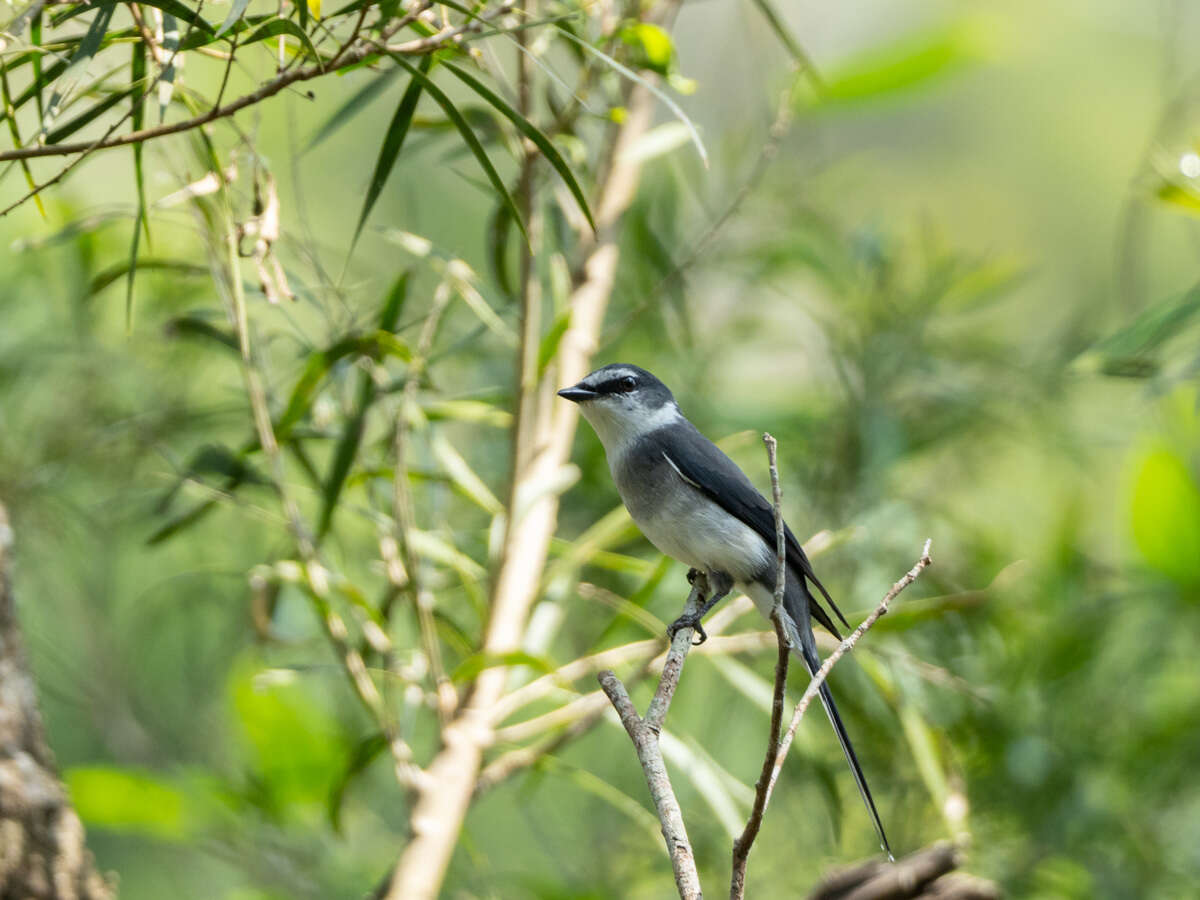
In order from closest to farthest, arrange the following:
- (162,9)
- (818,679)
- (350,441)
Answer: (818,679) → (162,9) → (350,441)

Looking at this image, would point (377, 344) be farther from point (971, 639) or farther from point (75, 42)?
point (971, 639)

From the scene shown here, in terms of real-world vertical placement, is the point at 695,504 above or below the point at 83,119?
below

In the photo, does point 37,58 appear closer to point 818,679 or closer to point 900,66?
point 818,679

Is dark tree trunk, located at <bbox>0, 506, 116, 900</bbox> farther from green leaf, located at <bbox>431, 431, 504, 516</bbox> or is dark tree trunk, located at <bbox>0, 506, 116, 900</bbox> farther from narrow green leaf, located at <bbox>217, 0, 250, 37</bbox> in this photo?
narrow green leaf, located at <bbox>217, 0, 250, 37</bbox>

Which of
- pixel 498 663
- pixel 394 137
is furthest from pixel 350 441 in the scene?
pixel 394 137

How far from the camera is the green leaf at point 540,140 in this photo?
98cm

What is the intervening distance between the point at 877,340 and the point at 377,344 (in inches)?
60.6

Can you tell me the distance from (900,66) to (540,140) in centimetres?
192

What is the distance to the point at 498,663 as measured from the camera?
1564mm

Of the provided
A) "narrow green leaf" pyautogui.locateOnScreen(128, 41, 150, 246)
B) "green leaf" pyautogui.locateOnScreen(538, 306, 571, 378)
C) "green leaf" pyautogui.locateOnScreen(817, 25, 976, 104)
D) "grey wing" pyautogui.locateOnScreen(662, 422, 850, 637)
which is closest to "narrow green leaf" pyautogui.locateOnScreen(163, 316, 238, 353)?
"green leaf" pyautogui.locateOnScreen(538, 306, 571, 378)

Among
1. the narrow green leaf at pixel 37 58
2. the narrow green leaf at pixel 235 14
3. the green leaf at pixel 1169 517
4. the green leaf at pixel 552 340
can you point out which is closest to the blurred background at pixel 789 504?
the green leaf at pixel 1169 517

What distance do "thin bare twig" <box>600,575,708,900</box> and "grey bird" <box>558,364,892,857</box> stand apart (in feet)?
1.48

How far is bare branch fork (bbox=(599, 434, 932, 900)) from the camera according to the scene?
2.79 ft

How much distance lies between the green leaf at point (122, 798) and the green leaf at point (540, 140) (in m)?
1.59
